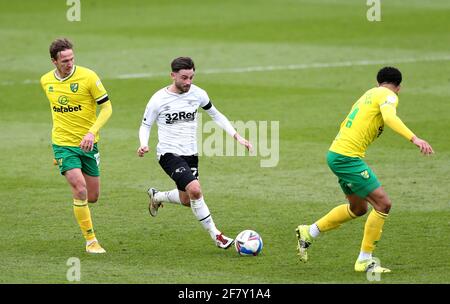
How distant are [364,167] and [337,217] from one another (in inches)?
28.9

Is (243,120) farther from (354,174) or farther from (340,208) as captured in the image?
(354,174)

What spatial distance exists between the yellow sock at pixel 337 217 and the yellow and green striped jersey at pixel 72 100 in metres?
2.95

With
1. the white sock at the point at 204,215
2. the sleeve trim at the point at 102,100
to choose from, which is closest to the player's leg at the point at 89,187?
the sleeve trim at the point at 102,100

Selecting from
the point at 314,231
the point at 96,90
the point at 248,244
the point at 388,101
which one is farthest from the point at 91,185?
the point at 388,101

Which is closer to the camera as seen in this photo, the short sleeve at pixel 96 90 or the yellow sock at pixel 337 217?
the yellow sock at pixel 337 217

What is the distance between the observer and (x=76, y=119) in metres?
11.8

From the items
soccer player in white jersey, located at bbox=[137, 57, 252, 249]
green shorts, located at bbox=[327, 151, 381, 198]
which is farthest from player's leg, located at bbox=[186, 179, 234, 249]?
green shorts, located at bbox=[327, 151, 381, 198]

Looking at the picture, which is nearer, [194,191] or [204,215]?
[194,191]

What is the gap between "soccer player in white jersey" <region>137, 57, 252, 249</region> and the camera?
455 inches

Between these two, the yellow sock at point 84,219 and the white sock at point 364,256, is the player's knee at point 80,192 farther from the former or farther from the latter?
the white sock at point 364,256

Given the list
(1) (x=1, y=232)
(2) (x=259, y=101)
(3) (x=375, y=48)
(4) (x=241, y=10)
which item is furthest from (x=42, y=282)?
(4) (x=241, y=10)

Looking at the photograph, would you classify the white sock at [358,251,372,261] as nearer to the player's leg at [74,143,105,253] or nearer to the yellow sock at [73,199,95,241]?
the player's leg at [74,143,105,253]

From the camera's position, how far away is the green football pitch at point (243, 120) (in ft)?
36.8

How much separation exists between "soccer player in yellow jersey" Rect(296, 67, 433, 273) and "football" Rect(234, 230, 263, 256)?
488 millimetres
